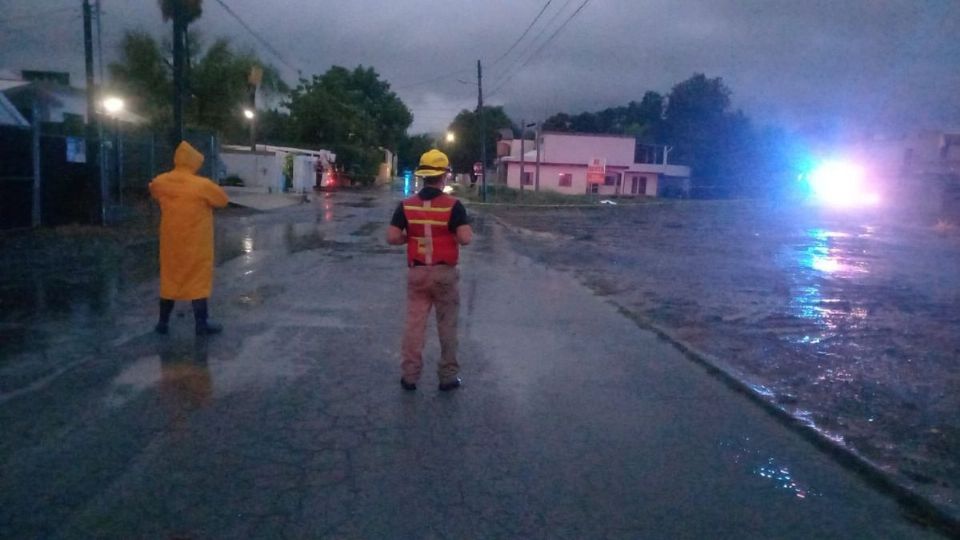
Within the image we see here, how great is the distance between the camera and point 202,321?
8.32 meters

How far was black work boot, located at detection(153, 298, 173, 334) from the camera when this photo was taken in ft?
26.9

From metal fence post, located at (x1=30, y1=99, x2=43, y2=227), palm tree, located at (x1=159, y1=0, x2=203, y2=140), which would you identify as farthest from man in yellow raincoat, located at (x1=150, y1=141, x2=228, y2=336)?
palm tree, located at (x1=159, y1=0, x2=203, y2=140)

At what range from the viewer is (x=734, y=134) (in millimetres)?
79875

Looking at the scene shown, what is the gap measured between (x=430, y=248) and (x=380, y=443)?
64.0 inches

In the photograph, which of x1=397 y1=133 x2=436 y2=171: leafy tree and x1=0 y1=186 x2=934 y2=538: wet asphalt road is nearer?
x1=0 y1=186 x2=934 y2=538: wet asphalt road

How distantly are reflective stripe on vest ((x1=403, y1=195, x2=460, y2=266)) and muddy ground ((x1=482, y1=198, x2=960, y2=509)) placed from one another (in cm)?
281

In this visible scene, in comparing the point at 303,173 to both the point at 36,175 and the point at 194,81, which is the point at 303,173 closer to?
the point at 194,81

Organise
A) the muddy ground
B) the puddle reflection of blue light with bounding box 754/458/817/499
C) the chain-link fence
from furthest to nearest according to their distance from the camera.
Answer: the chain-link fence → the muddy ground → the puddle reflection of blue light with bounding box 754/458/817/499

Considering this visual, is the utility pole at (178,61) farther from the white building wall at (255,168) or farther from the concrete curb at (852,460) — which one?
the white building wall at (255,168)

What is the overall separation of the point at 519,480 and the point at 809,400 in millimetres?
3002

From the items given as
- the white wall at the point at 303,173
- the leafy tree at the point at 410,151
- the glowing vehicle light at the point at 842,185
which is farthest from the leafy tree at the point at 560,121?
the white wall at the point at 303,173

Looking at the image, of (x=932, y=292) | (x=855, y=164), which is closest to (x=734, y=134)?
(x=855, y=164)

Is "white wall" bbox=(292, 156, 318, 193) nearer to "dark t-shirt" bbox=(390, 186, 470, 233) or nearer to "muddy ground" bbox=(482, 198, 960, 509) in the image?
"muddy ground" bbox=(482, 198, 960, 509)

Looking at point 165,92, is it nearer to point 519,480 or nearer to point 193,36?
point 193,36
